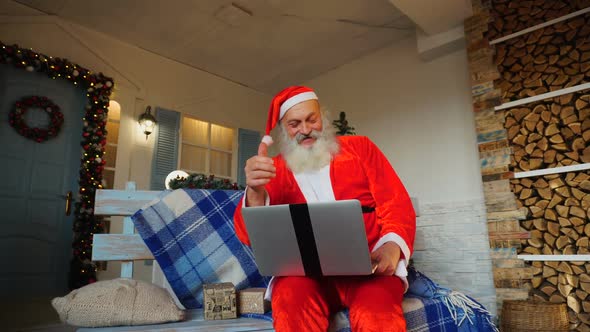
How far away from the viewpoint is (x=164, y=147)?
4.71 metres

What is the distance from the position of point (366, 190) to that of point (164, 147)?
375 centimetres

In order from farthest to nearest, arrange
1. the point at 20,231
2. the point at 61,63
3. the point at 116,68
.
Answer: the point at 116,68 → the point at 61,63 → the point at 20,231

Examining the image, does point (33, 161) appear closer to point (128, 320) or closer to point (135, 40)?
point (135, 40)

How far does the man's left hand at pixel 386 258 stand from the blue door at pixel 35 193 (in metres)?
3.69

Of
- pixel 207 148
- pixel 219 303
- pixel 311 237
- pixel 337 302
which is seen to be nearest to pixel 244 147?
pixel 207 148

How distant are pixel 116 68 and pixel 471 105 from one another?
392 cm

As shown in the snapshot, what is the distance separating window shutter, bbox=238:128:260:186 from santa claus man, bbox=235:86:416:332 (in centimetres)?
380

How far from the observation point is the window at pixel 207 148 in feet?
16.8

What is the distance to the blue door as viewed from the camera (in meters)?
3.56

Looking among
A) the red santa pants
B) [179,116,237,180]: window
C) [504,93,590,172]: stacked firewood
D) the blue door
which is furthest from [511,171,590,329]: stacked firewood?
the blue door

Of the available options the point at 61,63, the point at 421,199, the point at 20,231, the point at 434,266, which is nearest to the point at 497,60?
the point at 421,199

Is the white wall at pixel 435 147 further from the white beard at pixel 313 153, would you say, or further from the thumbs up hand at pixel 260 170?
the thumbs up hand at pixel 260 170

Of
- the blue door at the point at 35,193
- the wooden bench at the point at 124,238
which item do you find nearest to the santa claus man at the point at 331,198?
the wooden bench at the point at 124,238

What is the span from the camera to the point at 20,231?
361 centimetres
